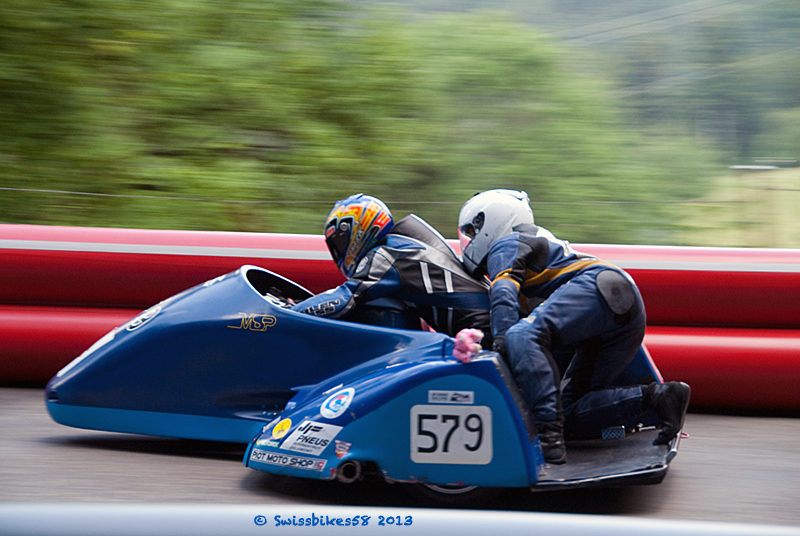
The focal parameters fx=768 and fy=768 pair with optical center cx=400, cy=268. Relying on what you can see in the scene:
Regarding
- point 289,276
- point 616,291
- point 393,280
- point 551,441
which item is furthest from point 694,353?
point 289,276

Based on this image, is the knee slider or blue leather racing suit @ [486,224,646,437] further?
the knee slider

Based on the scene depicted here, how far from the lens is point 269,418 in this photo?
10.6 ft

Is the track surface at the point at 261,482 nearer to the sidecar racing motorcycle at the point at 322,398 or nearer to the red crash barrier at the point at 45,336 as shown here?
the sidecar racing motorcycle at the point at 322,398

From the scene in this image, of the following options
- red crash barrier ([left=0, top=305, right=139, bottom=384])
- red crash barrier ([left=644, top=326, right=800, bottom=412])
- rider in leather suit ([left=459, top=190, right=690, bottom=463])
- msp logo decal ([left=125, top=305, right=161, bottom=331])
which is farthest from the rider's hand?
red crash barrier ([left=0, top=305, right=139, bottom=384])

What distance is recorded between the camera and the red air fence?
4.20 meters

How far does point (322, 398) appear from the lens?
290 centimetres

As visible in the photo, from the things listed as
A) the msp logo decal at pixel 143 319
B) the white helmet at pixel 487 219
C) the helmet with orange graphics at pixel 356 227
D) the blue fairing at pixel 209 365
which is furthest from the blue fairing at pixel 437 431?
the msp logo decal at pixel 143 319

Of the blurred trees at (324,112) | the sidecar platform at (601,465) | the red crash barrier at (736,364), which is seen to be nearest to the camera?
the sidecar platform at (601,465)

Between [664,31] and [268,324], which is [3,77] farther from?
[664,31]

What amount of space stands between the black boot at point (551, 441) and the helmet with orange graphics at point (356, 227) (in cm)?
114

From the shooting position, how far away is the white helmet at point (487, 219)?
129 inches

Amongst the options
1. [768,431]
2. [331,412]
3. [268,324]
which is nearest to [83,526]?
[331,412]

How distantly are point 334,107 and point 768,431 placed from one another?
492cm

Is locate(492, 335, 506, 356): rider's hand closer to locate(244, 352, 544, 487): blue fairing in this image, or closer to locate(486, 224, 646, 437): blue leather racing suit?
locate(486, 224, 646, 437): blue leather racing suit
